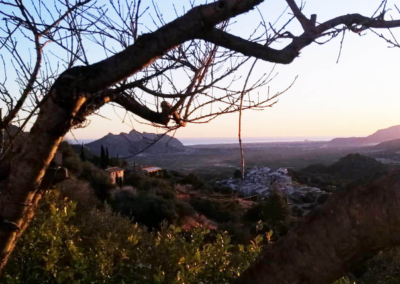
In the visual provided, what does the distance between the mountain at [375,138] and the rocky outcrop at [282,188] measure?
5392 cm

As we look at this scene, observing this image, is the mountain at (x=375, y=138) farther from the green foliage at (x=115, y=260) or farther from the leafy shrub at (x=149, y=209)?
the green foliage at (x=115, y=260)

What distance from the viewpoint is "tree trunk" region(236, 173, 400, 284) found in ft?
5.23

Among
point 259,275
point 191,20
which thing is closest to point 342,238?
point 259,275

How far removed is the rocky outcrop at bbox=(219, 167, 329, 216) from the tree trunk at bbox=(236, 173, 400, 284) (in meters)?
23.4

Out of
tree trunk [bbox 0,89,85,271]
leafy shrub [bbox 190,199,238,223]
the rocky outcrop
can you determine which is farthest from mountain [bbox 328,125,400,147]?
tree trunk [bbox 0,89,85,271]

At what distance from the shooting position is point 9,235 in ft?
8.65

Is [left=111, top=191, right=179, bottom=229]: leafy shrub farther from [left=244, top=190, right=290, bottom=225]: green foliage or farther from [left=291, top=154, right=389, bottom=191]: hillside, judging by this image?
[left=291, top=154, right=389, bottom=191]: hillside

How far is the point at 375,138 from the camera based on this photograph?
10050 centimetres

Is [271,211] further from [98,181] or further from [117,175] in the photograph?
[98,181]

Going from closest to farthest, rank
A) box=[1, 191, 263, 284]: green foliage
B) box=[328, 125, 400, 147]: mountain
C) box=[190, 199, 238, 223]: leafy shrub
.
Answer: box=[1, 191, 263, 284]: green foliage < box=[190, 199, 238, 223]: leafy shrub < box=[328, 125, 400, 147]: mountain

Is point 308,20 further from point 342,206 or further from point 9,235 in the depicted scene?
point 9,235

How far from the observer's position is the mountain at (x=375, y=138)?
87250 millimetres

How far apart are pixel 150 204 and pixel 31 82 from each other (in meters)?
Answer: 13.1

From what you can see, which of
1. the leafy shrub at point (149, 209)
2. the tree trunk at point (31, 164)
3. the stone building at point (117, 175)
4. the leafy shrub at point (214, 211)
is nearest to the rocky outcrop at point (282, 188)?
the leafy shrub at point (214, 211)
